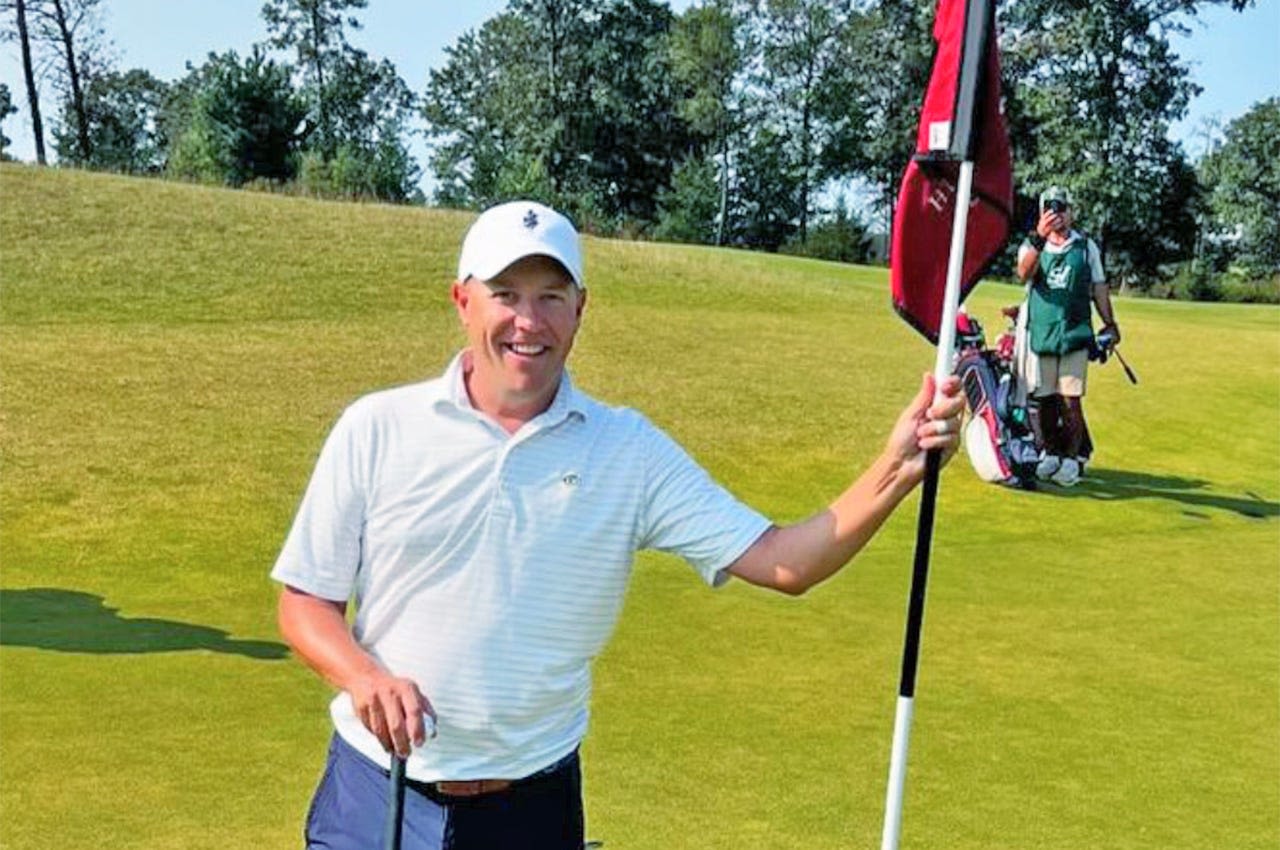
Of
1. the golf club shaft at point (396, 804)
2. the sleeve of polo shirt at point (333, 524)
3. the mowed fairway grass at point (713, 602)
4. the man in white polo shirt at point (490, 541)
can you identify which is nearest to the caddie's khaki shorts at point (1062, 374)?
the mowed fairway grass at point (713, 602)

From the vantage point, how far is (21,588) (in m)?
7.80

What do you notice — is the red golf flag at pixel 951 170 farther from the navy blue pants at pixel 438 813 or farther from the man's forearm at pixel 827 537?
the navy blue pants at pixel 438 813

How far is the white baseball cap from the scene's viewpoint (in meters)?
2.48

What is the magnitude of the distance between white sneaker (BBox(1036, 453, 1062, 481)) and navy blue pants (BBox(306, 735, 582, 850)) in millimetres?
9432

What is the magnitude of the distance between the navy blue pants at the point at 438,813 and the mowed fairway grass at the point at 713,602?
1561 mm

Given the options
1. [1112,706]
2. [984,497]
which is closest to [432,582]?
[1112,706]

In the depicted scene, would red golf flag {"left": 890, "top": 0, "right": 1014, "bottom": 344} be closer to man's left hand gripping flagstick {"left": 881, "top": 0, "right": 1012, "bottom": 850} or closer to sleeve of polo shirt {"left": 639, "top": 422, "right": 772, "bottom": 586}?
man's left hand gripping flagstick {"left": 881, "top": 0, "right": 1012, "bottom": 850}

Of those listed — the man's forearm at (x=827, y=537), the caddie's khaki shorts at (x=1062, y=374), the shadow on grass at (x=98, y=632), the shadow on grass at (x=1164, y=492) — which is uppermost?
the man's forearm at (x=827, y=537)

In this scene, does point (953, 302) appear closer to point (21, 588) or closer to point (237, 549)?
point (21, 588)

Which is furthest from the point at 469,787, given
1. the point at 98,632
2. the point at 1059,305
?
the point at 1059,305

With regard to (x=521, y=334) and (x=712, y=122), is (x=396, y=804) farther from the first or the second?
(x=712, y=122)

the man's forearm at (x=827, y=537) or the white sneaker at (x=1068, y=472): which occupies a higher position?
the man's forearm at (x=827, y=537)

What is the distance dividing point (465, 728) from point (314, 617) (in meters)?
0.32

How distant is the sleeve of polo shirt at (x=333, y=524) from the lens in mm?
2520
